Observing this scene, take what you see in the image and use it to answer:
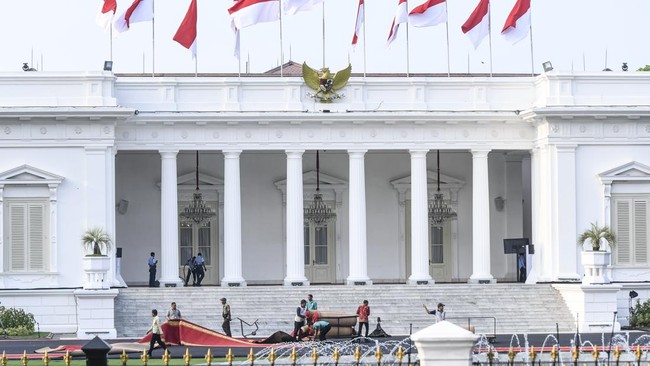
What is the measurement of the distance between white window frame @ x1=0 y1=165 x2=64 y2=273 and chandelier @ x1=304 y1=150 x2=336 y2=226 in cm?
1009

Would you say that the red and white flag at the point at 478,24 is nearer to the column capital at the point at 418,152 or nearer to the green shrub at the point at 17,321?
the column capital at the point at 418,152

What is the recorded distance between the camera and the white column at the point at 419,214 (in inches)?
2263

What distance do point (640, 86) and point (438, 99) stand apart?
23.1ft

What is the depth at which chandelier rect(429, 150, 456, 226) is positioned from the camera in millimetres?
61062

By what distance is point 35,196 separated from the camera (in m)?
55.0

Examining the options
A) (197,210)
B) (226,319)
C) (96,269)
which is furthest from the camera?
(197,210)

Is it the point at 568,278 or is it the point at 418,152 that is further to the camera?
the point at 418,152

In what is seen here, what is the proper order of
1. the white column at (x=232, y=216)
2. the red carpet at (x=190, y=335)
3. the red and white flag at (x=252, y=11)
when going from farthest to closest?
the white column at (x=232, y=216)
the red and white flag at (x=252, y=11)
the red carpet at (x=190, y=335)

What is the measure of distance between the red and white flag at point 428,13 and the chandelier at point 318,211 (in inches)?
265

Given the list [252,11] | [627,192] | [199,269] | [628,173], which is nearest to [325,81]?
[252,11]

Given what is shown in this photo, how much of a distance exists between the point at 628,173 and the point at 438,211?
7.62 metres

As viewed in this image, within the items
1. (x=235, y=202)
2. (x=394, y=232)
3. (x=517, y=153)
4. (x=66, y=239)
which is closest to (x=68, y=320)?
(x=66, y=239)

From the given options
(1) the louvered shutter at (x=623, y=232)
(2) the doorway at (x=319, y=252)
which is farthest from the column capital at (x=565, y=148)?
(2) the doorway at (x=319, y=252)

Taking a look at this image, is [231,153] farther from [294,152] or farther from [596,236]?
[596,236]
